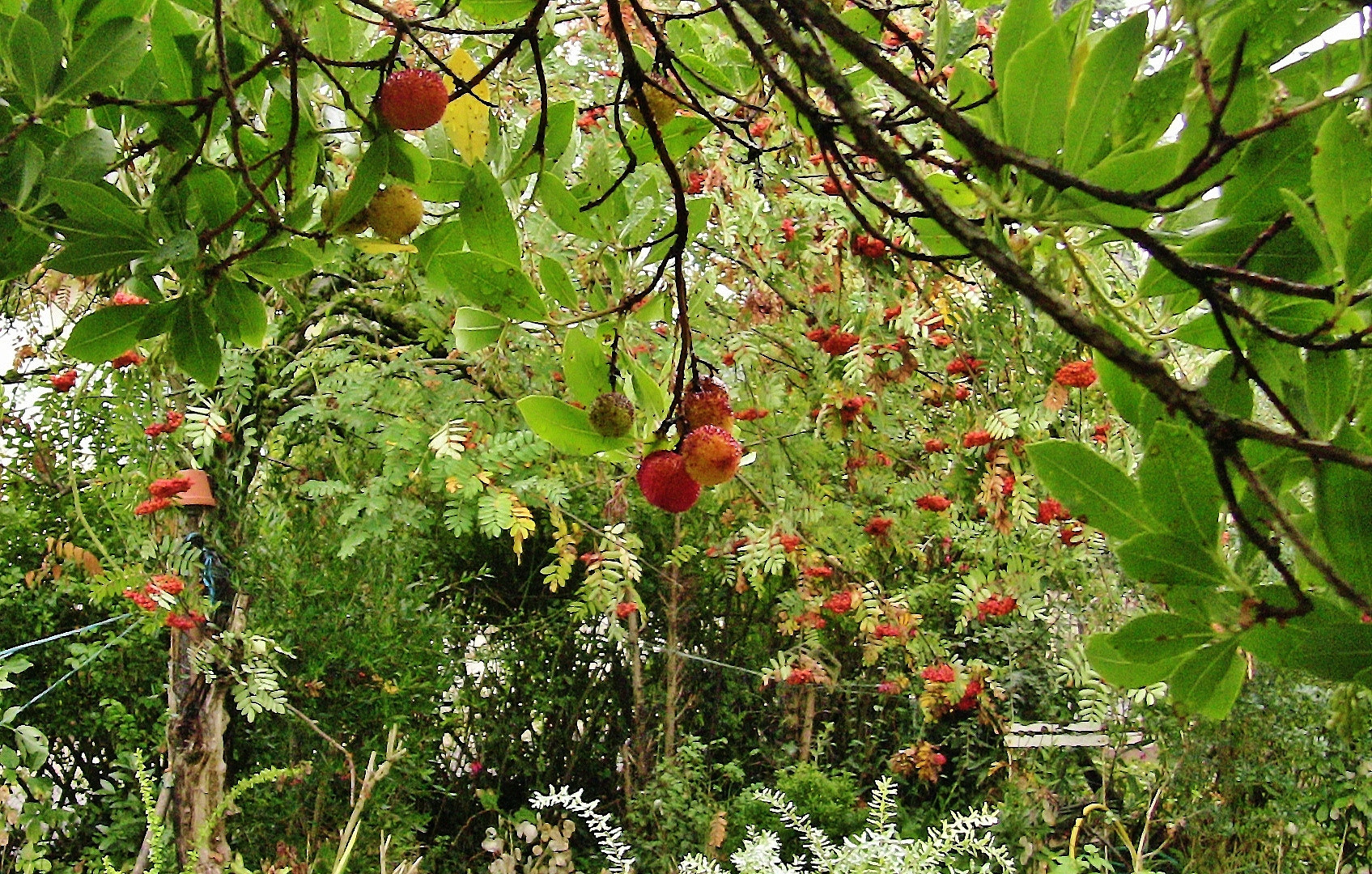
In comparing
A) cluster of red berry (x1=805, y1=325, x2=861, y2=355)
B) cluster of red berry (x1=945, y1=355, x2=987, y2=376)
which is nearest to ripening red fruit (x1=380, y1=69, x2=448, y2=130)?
cluster of red berry (x1=805, y1=325, x2=861, y2=355)

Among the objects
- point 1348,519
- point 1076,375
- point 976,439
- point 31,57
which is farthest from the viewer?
point 976,439

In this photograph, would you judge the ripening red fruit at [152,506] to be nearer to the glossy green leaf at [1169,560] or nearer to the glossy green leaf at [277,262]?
the glossy green leaf at [277,262]

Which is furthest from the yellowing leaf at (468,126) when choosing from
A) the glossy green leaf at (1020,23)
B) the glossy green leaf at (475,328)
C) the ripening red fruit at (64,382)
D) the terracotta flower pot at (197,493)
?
the ripening red fruit at (64,382)

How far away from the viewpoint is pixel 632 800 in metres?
3.02

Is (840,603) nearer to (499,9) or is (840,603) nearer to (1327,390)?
(499,9)

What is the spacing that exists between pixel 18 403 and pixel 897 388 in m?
2.01

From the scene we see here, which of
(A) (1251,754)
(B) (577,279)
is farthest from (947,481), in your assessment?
(A) (1251,754)

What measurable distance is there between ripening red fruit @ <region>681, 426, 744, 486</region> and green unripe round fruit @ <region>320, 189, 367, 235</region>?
0.23 m

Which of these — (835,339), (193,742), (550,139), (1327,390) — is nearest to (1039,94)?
(1327,390)

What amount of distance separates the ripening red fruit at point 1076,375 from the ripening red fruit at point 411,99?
1.25 meters

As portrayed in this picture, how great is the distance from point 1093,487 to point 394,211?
0.44m

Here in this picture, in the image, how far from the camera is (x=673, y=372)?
2.21ft

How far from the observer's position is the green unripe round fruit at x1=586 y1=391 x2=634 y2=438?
22.6 inches

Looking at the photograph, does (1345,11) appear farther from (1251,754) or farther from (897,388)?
(1251,754)
